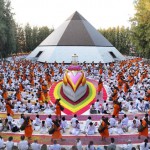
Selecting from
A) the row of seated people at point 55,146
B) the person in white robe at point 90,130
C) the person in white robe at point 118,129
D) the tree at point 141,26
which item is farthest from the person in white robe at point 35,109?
the tree at point 141,26

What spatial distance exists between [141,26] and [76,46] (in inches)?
342

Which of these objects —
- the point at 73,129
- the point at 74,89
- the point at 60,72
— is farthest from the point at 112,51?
the point at 73,129

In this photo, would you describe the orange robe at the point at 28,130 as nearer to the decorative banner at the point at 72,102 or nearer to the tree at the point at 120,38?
the decorative banner at the point at 72,102

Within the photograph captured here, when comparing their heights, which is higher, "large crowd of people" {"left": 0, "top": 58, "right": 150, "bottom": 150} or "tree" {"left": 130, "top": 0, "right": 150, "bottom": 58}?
"tree" {"left": 130, "top": 0, "right": 150, "bottom": 58}

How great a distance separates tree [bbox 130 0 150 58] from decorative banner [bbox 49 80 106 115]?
17571 mm

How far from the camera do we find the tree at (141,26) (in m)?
33.3

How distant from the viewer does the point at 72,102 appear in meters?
15.0

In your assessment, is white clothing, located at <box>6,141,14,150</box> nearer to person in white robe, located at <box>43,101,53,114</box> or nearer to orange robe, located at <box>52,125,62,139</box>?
orange robe, located at <box>52,125,62,139</box>

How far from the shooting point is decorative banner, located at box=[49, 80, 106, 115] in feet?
45.4

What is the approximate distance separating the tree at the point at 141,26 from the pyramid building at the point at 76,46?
10.5ft

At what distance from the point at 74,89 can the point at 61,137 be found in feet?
17.9

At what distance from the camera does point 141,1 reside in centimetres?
3384

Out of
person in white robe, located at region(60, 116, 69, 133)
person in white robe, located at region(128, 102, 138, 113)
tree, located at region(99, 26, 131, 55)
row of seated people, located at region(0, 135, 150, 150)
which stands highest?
tree, located at region(99, 26, 131, 55)

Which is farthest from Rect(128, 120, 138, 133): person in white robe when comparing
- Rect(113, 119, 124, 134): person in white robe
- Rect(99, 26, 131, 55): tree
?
Rect(99, 26, 131, 55): tree
